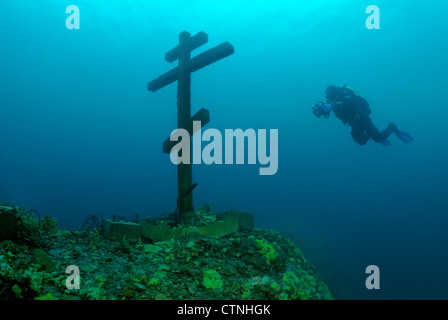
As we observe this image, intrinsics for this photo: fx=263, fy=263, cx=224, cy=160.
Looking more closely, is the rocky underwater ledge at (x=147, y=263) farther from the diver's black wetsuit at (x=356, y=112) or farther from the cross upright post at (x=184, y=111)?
the diver's black wetsuit at (x=356, y=112)

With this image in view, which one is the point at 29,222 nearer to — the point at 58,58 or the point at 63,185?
the point at 58,58

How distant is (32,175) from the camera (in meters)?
94.0

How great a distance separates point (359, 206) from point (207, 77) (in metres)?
70.7

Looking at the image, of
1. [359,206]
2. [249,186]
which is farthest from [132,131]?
[359,206]

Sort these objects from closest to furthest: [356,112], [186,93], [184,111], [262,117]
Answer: [184,111], [186,93], [356,112], [262,117]

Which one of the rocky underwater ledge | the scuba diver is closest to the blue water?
the scuba diver

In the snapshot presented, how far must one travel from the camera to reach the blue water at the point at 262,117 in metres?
34.6

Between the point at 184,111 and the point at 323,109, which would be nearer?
the point at 184,111

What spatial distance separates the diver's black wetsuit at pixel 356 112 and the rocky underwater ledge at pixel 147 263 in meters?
6.11

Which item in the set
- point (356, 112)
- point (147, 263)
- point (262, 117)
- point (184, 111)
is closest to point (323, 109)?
point (356, 112)

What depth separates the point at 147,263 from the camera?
3439 mm

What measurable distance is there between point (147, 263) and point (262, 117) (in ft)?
300

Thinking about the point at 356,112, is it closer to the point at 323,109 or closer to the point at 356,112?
the point at 356,112
